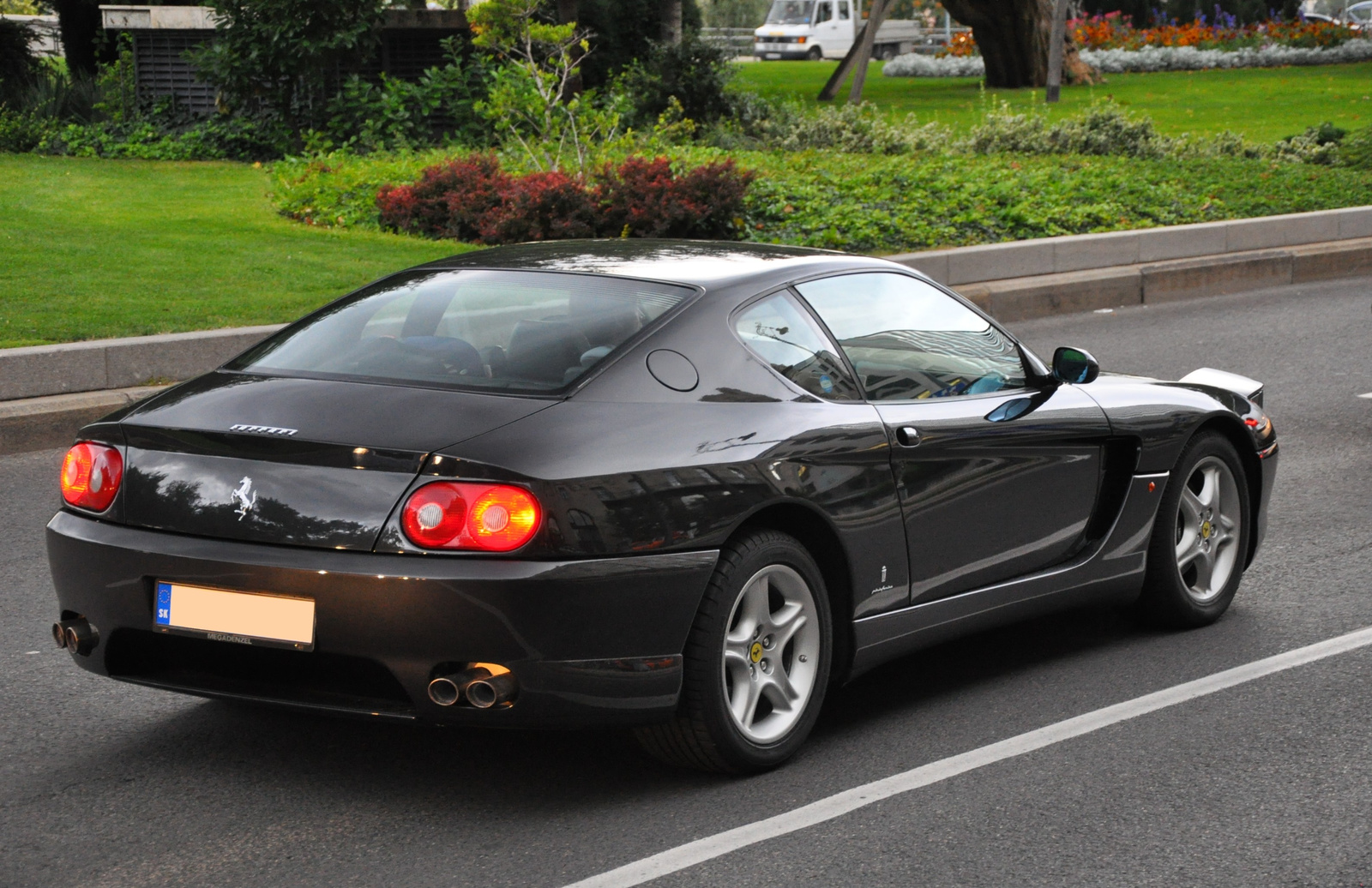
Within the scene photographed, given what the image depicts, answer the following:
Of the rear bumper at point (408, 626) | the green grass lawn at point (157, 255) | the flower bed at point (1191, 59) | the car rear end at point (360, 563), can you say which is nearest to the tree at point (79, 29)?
the green grass lawn at point (157, 255)

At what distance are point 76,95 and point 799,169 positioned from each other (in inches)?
400

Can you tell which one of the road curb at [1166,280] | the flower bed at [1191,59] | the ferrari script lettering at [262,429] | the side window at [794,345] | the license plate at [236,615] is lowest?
the road curb at [1166,280]

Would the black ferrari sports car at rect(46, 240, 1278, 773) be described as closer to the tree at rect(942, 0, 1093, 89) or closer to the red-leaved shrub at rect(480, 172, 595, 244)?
the red-leaved shrub at rect(480, 172, 595, 244)

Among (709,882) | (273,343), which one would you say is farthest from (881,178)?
(709,882)

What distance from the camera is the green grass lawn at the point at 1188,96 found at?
2981cm

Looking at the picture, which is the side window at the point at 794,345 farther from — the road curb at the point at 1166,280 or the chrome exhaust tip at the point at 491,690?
the road curb at the point at 1166,280

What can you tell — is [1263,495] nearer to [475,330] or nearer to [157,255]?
[475,330]

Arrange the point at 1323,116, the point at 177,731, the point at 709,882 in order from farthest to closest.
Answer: the point at 1323,116 → the point at 177,731 → the point at 709,882

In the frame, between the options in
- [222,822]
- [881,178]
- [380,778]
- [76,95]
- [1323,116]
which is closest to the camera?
[222,822]

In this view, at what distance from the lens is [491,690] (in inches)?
152

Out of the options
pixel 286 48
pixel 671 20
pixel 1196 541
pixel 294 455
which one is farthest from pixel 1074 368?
pixel 671 20

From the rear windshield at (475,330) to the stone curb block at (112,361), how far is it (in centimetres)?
481

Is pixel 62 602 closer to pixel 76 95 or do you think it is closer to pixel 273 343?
pixel 273 343

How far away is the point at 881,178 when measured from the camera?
60.2ft
